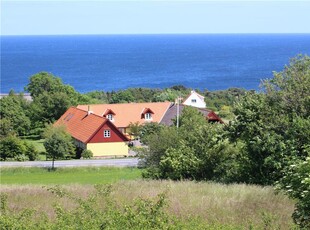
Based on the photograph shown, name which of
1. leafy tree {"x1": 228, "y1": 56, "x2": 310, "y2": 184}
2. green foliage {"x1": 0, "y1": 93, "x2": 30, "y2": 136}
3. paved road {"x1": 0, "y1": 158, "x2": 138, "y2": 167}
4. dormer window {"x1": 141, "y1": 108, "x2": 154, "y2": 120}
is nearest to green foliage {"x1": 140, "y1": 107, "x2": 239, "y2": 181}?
leafy tree {"x1": 228, "y1": 56, "x2": 310, "y2": 184}

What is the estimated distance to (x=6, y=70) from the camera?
604 ft

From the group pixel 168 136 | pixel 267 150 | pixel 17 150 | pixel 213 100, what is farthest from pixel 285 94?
pixel 213 100

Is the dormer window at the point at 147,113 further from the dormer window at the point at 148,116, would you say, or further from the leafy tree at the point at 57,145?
the leafy tree at the point at 57,145

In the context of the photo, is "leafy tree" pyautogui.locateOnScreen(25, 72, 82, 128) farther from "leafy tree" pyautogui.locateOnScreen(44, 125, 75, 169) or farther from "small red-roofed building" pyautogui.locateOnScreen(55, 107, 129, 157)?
"leafy tree" pyautogui.locateOnScreen(44, 125, 75, 169)

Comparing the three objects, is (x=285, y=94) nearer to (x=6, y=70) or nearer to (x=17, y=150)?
(x=17, y=150)

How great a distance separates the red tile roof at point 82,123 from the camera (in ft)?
148

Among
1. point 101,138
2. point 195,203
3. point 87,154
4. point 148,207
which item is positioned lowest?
point 87,154

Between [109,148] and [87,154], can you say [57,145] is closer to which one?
[87,154]

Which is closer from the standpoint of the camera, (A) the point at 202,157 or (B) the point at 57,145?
(A) the point at 202,157

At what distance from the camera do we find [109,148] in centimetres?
4519

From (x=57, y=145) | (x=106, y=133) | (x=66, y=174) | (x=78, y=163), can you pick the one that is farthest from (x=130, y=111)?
(x=66, y=174)

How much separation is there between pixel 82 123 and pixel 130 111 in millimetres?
7324

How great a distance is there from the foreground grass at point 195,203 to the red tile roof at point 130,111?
34.7m

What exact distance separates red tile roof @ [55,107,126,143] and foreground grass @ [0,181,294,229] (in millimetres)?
27109
